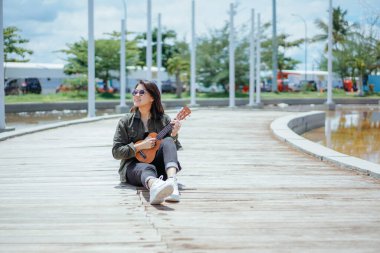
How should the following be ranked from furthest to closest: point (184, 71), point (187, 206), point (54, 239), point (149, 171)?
point (184, 71)
point (149, 171)
point (187, 206)
point (54, 239)

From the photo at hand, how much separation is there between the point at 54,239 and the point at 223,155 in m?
6.11

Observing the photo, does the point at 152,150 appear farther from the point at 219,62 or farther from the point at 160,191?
the point at 219,62

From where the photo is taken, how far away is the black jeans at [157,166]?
612cm

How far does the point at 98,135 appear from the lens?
1457 centimetres

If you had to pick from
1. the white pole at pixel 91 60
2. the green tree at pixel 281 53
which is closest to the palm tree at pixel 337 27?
the green tree at pixel 281 53

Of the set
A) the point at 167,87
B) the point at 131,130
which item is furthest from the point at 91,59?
the point at 167,87

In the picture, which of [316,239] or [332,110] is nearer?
[316,239]

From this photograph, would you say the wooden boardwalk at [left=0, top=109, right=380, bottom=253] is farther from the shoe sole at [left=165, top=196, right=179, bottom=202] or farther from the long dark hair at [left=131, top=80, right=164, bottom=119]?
the long dark hair at [left=131, top=80, right=164, bottom=119]

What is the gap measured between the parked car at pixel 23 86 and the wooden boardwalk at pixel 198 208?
4271cm

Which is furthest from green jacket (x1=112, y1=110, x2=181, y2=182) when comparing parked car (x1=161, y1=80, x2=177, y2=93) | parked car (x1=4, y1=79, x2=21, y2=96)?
parked car (x1=161, y1=80, x2=177, y2=93)

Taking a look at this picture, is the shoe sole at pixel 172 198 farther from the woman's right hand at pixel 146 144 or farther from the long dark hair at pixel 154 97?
the long dark hair at pixel 154 97

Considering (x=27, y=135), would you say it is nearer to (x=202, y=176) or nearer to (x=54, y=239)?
(x=202, y=176)

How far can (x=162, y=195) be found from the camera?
5.44 m

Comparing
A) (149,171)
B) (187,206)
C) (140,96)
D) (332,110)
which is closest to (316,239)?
(187,206)
